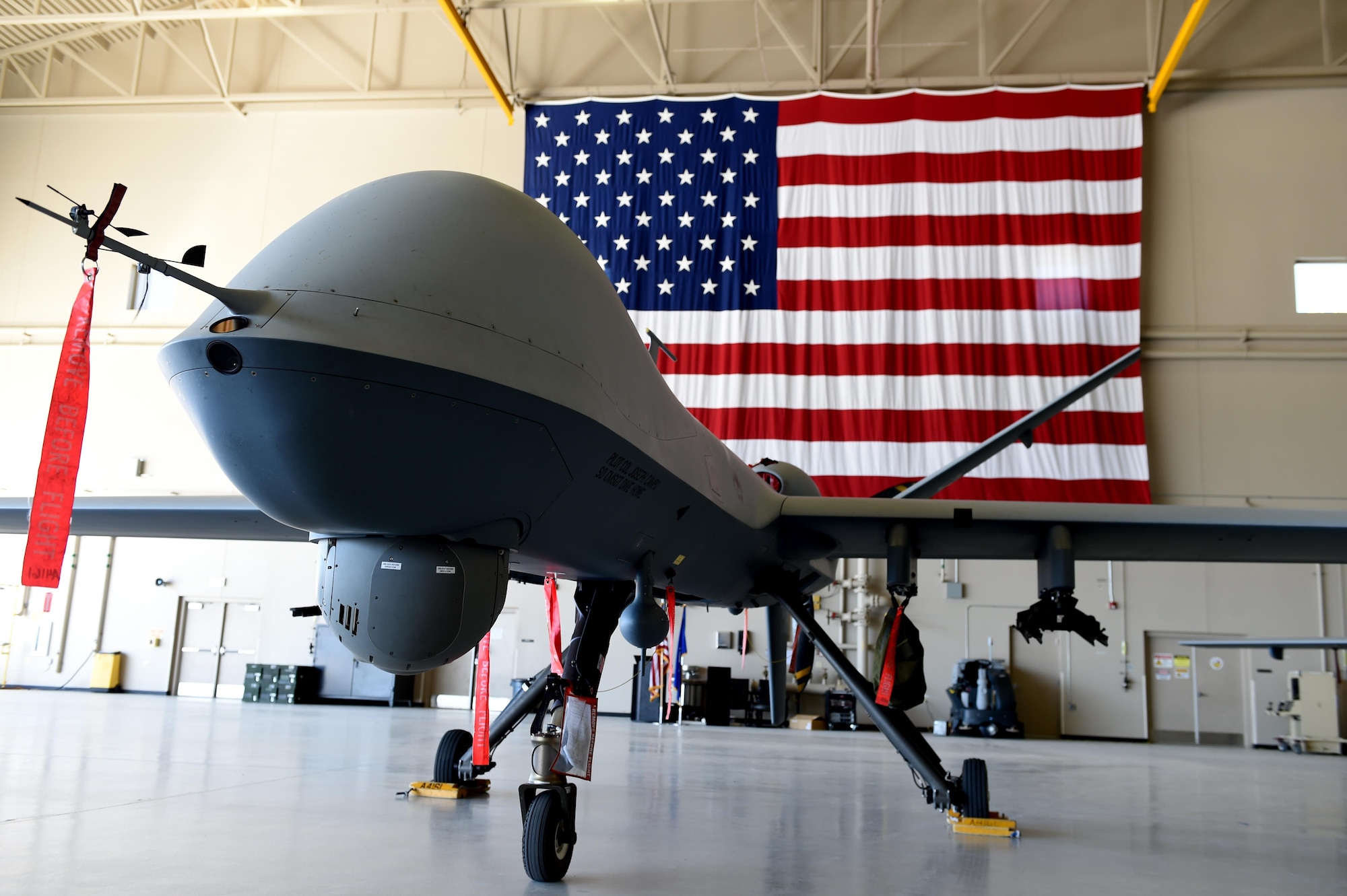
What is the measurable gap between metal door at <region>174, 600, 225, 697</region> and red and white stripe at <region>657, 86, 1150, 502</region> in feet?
38.9

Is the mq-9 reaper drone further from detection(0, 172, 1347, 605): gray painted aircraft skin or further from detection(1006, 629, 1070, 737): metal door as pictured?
detection(1006, 629, 1070, 737): metal door

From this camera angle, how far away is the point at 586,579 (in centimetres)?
491

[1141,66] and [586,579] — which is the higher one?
[1141,66]

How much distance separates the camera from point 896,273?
1766cm

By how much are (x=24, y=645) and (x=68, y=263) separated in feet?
29.6

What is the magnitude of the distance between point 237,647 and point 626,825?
17336mm

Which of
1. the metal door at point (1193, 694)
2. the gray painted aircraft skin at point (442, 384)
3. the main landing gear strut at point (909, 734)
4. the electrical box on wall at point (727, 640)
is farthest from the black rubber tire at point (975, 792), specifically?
Result: the metal door at point (1193, 694)

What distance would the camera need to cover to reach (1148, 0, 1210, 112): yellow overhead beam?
14.9 m

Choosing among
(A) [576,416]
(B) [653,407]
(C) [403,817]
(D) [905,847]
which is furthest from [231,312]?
(D) [905,847]

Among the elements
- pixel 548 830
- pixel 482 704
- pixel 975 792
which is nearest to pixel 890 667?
pixel 975 792

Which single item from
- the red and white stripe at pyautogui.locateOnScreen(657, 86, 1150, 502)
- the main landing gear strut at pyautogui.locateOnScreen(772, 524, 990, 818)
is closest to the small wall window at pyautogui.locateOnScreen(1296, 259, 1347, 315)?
the red and white stripe at pyautogui.locateOnScreen(657, 86, 1150, 502)

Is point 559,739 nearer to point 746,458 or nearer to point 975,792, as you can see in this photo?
point 975,792

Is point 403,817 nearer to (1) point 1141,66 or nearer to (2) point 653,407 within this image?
(2) point 653,407

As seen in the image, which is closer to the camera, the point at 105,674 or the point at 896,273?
the point at 896,273
